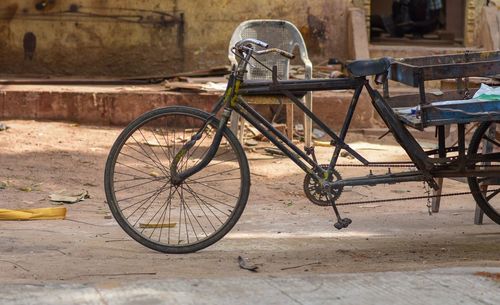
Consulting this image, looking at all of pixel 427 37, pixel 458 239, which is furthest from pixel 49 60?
pixel 458 239

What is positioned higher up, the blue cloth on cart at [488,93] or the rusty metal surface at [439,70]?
the rusty metal surface at [439,70]

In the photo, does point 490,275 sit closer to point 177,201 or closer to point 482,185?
point 482,185

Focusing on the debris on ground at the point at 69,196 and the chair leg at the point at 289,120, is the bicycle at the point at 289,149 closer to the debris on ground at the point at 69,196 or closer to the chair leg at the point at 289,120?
the debris on ground at the point at 69,196

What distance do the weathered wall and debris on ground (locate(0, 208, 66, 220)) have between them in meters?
5.64

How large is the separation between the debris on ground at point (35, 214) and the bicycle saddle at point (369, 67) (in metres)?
2.46

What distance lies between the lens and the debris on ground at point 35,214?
6.68 m

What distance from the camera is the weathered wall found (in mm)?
12227

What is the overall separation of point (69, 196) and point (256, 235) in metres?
1.97

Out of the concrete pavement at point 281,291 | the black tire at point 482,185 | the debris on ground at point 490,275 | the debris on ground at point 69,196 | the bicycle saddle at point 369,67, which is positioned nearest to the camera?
the concrete pavement at point 281,291

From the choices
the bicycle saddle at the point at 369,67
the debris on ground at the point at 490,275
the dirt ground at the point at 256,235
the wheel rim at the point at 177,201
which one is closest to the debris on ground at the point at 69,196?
the dirt ground at the point at 256,235

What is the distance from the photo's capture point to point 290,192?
8.30 metres

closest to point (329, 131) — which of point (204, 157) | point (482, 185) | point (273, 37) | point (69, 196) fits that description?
point (204, 157)

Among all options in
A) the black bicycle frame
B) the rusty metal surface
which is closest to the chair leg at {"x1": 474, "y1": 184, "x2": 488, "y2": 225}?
the black bicycle frame

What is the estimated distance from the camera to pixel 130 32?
1227 centimetres
